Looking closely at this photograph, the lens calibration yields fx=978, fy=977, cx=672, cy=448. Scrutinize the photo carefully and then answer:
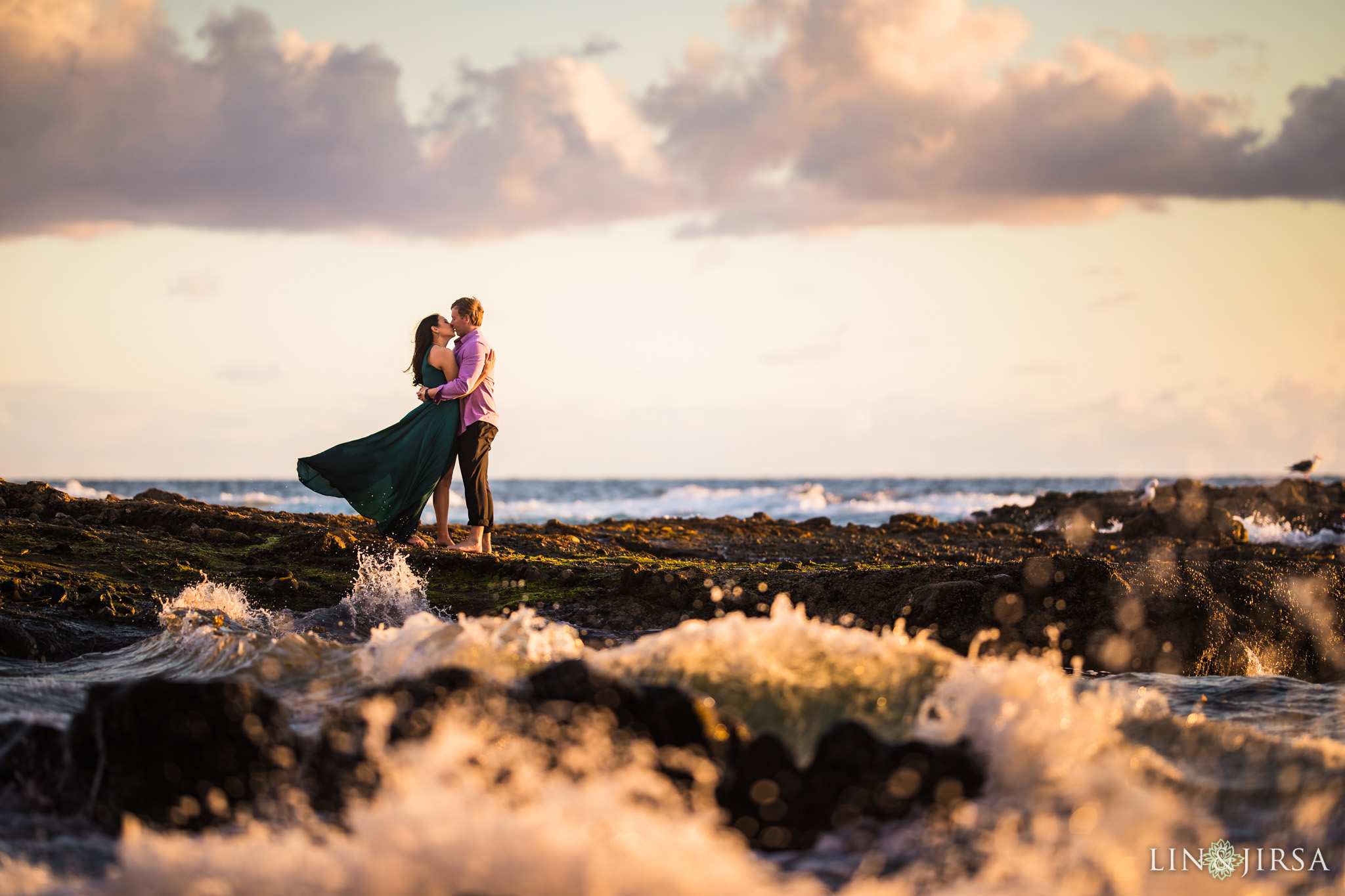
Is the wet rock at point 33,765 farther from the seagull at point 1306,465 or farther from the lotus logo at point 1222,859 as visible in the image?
the seagull at point 1306,465

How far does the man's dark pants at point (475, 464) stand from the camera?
9859mm

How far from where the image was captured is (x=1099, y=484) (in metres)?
60.8

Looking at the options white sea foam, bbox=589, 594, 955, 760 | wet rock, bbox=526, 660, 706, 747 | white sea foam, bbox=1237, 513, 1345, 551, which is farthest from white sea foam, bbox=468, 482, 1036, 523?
wet rock, bbox=526, 660, 706, 747

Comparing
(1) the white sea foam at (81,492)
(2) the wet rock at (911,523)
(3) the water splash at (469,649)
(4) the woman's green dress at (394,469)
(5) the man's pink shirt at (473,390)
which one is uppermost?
(5) the man's pink shirt at (473,390)

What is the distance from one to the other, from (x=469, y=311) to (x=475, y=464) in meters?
1.58

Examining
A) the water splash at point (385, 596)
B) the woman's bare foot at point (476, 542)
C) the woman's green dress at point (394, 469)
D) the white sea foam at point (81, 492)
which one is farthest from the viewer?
the white sea foam at point (81, 492)

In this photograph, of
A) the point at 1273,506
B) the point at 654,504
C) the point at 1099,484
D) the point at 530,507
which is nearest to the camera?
the point at 1273,506

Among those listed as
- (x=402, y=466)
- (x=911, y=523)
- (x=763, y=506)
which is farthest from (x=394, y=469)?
(x=763, y=506)

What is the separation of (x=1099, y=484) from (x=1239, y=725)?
60630 mm

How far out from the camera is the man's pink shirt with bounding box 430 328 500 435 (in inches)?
384

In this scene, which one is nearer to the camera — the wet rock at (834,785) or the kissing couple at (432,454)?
the wet rock at (834,785)

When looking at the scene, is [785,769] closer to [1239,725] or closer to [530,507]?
[1239,725]

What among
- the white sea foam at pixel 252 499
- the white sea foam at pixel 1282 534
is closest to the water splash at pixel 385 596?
the white sea foam at pixel 1282 534

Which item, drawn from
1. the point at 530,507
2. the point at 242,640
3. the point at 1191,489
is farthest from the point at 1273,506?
the point at 530,507
